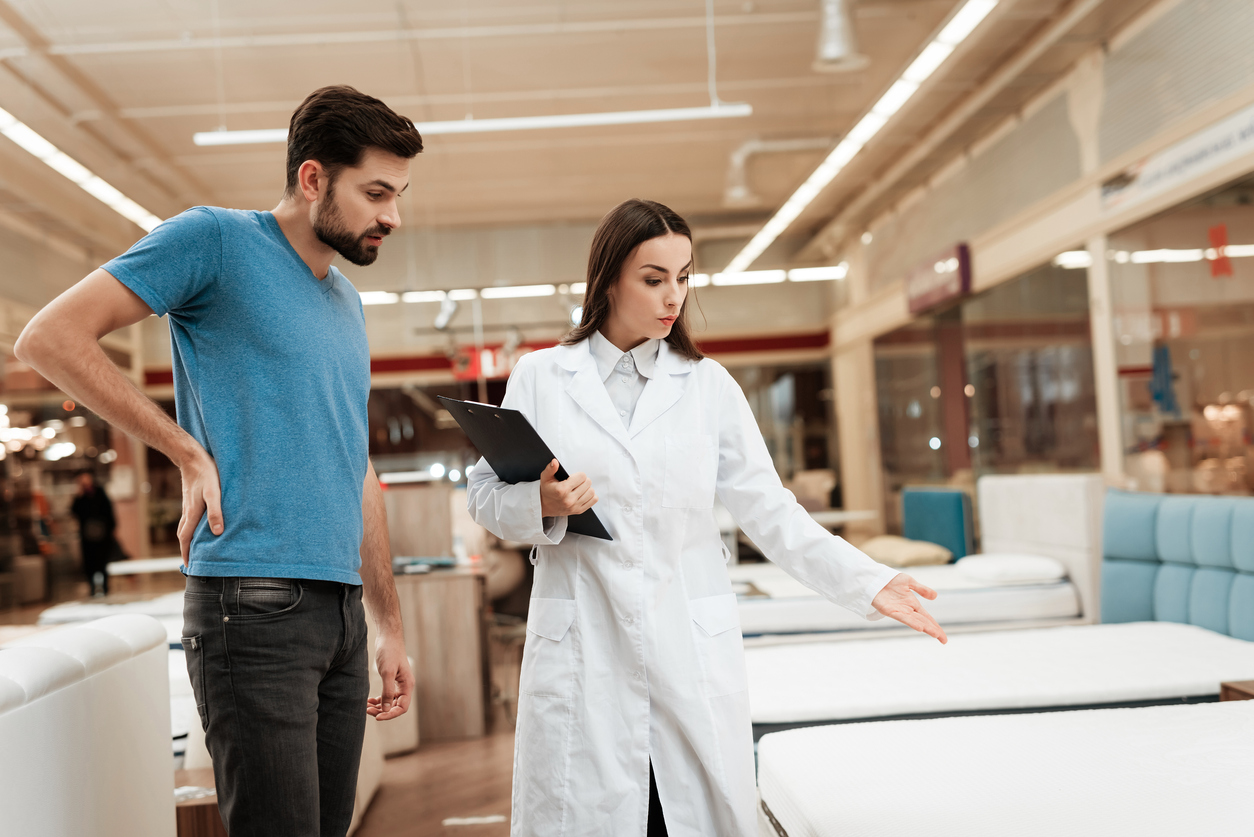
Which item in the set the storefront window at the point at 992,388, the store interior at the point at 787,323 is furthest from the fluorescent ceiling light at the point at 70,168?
the storefront window at the point at 992,388

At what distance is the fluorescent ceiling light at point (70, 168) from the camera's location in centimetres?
640

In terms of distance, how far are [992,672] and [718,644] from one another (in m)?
1.90

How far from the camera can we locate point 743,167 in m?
8.76

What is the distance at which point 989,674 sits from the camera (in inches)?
121

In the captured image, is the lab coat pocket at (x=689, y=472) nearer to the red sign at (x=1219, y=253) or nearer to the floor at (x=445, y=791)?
the floor at (x=445, y=791)

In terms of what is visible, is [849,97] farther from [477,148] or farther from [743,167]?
[477,148]

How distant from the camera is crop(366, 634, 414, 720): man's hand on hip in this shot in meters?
1.57

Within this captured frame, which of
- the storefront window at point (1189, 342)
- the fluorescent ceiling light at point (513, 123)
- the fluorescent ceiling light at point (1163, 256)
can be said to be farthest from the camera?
the fluorescent ceiling light at point (513, 123)

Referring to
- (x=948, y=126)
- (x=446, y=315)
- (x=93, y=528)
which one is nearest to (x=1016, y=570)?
(x=948, y=126)

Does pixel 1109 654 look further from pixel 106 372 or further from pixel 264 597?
pixel 106 372

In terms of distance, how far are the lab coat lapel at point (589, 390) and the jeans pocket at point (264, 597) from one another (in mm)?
589

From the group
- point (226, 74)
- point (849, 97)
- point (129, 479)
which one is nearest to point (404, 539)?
point (226, 74)

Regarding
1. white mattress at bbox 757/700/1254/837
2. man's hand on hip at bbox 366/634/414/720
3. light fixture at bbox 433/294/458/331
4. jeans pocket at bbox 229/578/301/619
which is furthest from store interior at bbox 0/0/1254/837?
light fixture at bbox 433/294/458/331

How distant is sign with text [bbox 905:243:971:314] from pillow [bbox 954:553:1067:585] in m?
4.06
